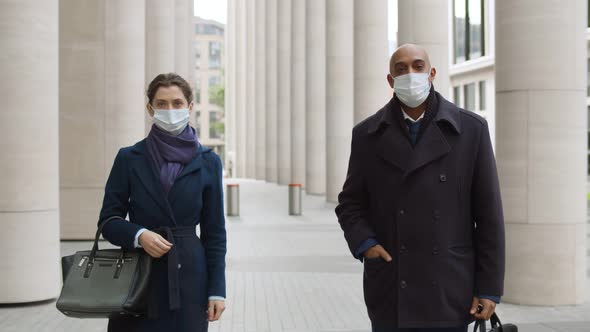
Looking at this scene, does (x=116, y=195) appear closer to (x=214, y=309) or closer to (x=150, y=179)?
(x=150, y=179)

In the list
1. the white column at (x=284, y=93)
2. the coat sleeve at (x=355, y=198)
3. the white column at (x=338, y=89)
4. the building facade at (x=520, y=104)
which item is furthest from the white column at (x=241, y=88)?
the coat sleeve at (x=355, y=198)

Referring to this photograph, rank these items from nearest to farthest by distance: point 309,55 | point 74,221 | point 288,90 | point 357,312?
1. point 357,312
2. point 74,221
3. point 309,55
4. point 288,90

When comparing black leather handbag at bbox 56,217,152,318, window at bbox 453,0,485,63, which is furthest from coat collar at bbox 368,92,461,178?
window at bbox 453,0,485,63

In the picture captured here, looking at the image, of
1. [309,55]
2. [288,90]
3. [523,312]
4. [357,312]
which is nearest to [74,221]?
[357,312]

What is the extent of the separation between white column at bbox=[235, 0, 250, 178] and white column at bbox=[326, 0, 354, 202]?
36422 mm

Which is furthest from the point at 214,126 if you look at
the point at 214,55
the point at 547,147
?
the point at 547,147

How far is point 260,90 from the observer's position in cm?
6278

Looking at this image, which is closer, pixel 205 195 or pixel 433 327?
pixel 433 327

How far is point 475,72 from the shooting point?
171 feet

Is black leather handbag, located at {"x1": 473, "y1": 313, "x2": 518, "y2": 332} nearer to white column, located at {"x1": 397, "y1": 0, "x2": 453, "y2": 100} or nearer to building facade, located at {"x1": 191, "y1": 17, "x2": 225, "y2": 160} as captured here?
white column, located at {"x1": 397, "y1": 0, "x2": 453, "y2": 100}

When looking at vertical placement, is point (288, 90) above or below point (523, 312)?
above

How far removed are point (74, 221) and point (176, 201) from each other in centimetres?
1357


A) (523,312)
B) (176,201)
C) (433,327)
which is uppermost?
(176,201)

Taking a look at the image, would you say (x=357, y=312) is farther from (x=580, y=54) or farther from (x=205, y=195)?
(x=205, y=195)
